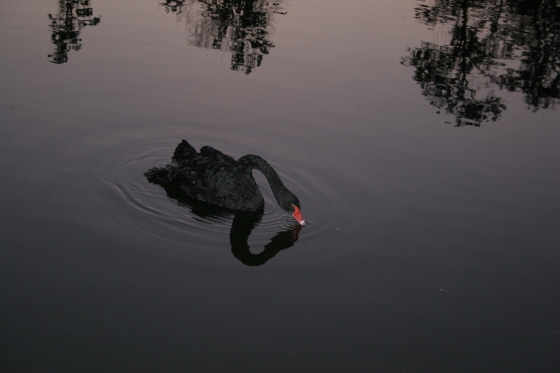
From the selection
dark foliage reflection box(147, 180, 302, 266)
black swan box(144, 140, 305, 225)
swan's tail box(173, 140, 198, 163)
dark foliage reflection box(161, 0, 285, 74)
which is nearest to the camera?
dark foliage reflection box(147, 180, 302, 266)

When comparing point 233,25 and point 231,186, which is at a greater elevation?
point 233,25

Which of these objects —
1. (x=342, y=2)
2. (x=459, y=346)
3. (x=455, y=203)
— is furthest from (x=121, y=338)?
(x=342, y=2)

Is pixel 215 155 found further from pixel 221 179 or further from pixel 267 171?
pixel 267 171

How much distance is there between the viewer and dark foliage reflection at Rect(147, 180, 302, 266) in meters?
5.80

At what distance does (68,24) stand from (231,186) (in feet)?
22.3

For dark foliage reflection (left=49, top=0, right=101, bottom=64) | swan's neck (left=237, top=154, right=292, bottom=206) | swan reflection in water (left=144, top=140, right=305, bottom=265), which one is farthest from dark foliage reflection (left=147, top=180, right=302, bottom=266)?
dark foliage reflection (left=49, top=0, right=101, bottom=64)

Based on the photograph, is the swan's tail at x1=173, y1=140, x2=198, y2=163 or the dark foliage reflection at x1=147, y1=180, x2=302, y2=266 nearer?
the dark foliage reflection at x1=147, y1=180, x2=302, y2=266

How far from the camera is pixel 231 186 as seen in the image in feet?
22.1

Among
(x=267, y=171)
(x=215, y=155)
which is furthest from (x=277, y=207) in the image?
(x=215, y=155)

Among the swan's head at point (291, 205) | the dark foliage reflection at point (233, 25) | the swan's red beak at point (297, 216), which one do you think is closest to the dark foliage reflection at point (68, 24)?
the dark foliage reflection at point (233, 25)

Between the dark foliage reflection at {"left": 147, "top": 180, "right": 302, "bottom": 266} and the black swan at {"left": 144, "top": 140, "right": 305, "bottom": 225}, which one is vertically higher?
the black swan at {"left": 144, "top": 140, "right": 305, "bottom": 225}

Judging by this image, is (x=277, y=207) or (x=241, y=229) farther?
(x=277, y=207)

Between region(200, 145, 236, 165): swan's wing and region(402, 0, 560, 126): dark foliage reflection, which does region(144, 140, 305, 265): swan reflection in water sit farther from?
region(402, 0, 560, 126): dark foliage reflection

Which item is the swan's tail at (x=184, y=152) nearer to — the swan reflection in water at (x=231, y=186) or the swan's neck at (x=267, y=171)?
the swan reflection in water at (x=231, y=186)
